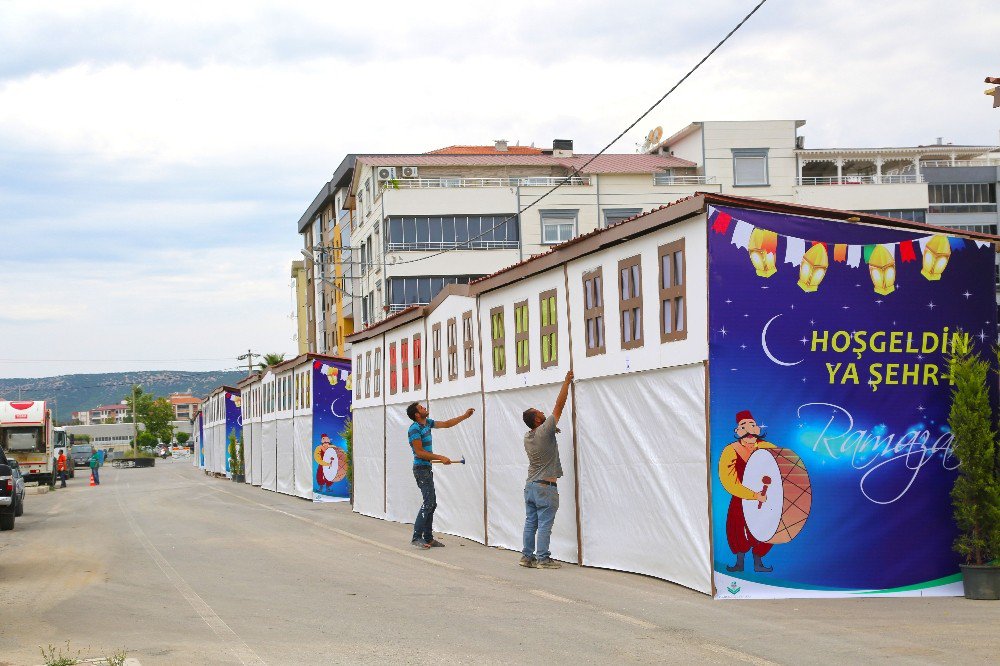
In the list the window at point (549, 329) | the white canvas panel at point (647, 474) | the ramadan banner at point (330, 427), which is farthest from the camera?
the ramadan banner at point (330, 427)

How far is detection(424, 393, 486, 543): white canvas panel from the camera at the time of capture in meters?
20.7

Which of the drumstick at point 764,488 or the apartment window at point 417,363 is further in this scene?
the apartment window at point 417,363

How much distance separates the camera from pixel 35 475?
2157 inches

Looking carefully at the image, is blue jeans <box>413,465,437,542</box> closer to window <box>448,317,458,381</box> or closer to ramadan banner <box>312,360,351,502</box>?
window <box>448,317,458,381</box>

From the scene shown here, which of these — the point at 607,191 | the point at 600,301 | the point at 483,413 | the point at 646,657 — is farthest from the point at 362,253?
the point at 646,657

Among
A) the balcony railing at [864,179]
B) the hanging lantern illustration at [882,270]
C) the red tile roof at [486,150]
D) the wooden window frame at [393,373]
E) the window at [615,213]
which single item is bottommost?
the wooden window frame at [393,373]

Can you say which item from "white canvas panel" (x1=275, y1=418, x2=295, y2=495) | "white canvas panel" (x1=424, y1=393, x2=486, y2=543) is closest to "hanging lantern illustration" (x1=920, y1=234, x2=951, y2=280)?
"white canvas panel" (x1=424, y1=393, x2=486, y2=543)

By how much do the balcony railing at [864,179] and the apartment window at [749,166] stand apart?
7.12 feet

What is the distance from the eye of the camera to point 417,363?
24.9m

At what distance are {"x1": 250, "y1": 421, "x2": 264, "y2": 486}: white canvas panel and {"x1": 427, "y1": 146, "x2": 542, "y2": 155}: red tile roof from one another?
2951 centimetres

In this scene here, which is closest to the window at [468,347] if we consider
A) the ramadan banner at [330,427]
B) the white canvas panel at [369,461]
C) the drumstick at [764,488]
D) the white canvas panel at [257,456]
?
the white canvas panel at [369,461]

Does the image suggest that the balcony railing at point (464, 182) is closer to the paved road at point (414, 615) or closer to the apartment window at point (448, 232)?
the apartment window at point (448, 232)

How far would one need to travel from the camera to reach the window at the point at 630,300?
14719mm

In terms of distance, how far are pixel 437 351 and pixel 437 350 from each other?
2cm
